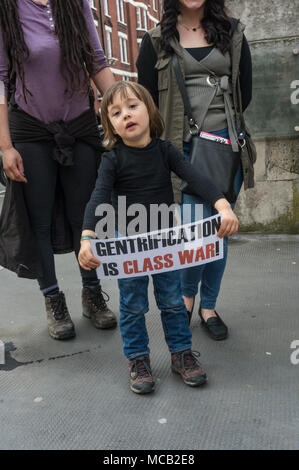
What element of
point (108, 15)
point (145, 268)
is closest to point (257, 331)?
point (145, 268)

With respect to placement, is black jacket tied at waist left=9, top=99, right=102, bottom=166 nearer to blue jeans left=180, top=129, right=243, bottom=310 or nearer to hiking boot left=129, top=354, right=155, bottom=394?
blue jeans left=180, top=129, right=243, bottom=310

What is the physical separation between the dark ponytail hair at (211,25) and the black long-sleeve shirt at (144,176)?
65cm

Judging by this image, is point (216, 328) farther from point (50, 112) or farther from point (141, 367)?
point (50, 112)

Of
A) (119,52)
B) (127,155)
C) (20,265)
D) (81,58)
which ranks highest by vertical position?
(119,52)

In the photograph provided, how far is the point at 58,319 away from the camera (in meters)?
2.81

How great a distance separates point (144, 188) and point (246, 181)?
737mm

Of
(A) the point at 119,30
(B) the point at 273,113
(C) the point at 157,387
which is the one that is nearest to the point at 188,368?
(C) the point at 157,387

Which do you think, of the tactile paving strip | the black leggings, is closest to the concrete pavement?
the tactile paving strip

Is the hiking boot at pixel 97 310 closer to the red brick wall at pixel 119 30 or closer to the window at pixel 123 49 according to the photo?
the red brick wall at pixel 119 30

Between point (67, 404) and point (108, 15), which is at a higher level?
point (108, 15)

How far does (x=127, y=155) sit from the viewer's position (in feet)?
6.79

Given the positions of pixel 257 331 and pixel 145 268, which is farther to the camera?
pixel 257 331

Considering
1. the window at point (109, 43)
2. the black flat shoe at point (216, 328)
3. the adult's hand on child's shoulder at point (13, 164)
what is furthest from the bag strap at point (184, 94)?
the window at point (109, 43)

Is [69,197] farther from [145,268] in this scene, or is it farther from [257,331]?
[257,331]
